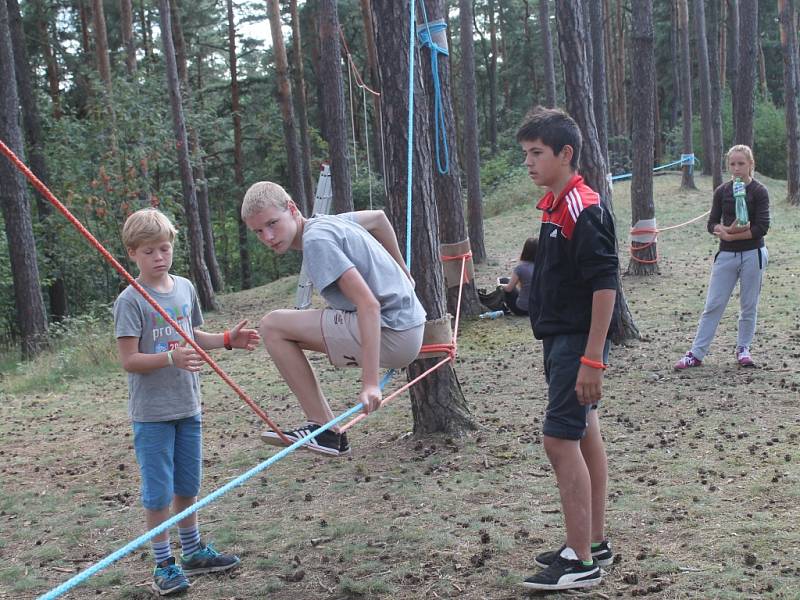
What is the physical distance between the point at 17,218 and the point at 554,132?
12645 millimetres

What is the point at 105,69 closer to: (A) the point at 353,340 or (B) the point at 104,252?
(A) the point at 353,340

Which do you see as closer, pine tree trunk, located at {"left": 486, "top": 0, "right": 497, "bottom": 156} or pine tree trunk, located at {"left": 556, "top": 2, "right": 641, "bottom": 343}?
pine tree trunk, located at {"left": 556, "top": 2, "right": 641, "bottom": 343}

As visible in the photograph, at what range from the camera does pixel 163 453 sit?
157 inches

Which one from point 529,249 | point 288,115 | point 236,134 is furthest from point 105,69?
point 529,249

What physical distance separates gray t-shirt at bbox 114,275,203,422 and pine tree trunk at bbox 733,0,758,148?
16821mm

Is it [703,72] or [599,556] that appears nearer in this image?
[599,556]

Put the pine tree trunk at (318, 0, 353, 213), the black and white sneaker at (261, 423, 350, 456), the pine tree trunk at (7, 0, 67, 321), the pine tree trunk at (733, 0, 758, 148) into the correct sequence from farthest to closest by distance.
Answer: the pine tree trunk at (7, 0, 67, 321) → the pine tree trunk at (733, 0, 758, 148) → the pine tree trunk at (318, 0, 353, 213) → the black and white sneaker at (261, 423, 350, 456)

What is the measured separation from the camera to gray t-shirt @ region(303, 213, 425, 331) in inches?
142

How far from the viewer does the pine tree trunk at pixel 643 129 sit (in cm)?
1296

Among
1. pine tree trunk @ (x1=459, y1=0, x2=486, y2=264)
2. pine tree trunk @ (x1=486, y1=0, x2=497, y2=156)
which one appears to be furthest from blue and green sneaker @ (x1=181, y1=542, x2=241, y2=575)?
pine tree trunk @ (x1=486, y1=0, x2=497, y2=156)

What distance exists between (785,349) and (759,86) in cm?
3921

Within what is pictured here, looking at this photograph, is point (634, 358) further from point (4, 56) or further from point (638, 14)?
point (4, 56)

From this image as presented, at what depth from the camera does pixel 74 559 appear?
15.9 feet

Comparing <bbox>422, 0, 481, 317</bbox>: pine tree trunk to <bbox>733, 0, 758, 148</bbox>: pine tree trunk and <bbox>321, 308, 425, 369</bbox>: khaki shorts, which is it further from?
<bbox>733, 0, 758, 148</bbox>: pine tree trunk
